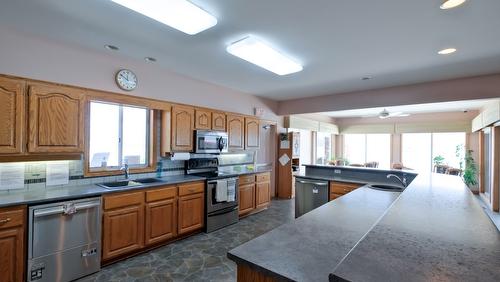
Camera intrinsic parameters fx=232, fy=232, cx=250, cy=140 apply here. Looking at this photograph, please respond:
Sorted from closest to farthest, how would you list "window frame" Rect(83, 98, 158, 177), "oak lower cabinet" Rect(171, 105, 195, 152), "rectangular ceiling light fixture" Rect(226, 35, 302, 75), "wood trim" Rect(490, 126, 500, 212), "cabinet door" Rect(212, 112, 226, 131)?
"rectangular ceiling light fixture" Rect(226, 35, 302, 75)
"window frame" Rect(83, 98, 158, 177)
"oak lower cabinet" Rect(171, 105, 195, 152)
"cabinet door" Rect(212, 112, 226, 131)
"wood trim" Rect(490, 126, 500, 212)

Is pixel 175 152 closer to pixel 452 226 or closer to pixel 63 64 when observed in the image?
pixel 63 64

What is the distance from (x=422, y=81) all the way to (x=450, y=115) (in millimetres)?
4553

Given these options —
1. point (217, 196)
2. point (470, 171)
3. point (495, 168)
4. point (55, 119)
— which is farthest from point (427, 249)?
point (470, 171)

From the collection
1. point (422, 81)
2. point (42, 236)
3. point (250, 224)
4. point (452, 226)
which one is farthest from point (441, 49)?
point (42, 236)

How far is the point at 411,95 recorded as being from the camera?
4066mm

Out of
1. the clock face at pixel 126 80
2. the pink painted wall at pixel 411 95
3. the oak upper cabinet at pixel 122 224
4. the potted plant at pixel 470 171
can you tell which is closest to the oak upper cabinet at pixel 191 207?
the oak upper cabinet at pixel 122 224

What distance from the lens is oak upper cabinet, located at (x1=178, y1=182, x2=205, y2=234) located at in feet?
11.1

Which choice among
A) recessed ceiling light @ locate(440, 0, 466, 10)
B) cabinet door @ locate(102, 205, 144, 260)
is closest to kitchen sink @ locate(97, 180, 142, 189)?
cabinet door @ locate(102, 205, 144, 260)

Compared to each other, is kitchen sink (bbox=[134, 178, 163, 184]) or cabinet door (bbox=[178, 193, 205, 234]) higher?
kitchen sink (bbox=[134, 178, 163, 184])

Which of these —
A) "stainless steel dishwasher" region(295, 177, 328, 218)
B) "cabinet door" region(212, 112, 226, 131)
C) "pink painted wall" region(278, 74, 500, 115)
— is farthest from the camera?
"cabinet door" region(212, 112, 226, 131)

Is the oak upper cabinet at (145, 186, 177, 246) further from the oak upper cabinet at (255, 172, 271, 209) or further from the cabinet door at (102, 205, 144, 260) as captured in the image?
the oak upper cabinet at (255, 172, 271, 209)

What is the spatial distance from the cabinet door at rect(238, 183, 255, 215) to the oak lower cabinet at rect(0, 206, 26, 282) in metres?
2.91

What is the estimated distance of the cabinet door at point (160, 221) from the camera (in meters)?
3.01

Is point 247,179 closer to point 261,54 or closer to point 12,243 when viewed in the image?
point 261,54
